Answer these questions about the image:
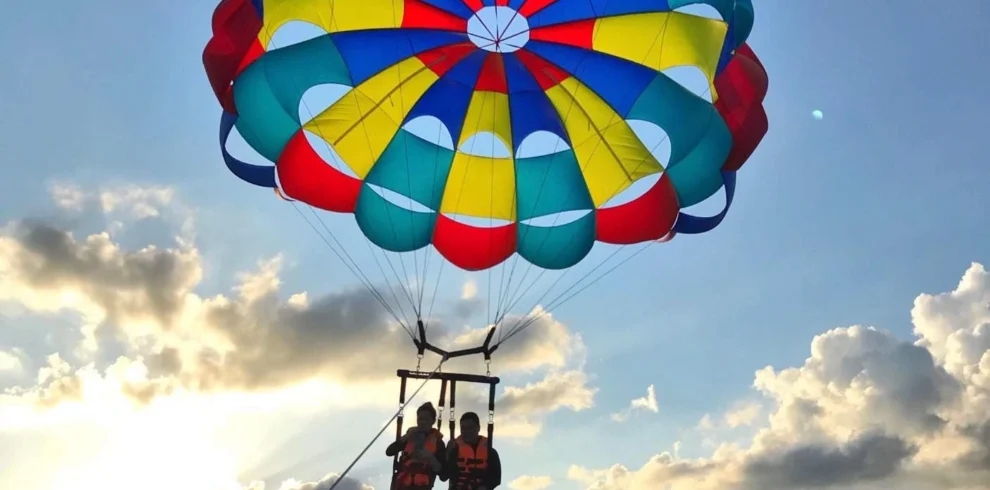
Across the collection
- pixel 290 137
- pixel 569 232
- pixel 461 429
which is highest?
pixel 290 137

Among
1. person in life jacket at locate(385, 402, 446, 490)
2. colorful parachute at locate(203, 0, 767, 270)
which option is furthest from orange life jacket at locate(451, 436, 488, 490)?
colorful parachute at locate(203, 0, 767, 270)

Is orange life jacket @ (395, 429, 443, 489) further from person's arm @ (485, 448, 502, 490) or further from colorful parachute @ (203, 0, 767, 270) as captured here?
colorful parachute @ (203, 0, 767, 270)

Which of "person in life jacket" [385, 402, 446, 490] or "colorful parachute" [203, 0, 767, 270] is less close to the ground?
"colorful parachute" [203, 0, 767, 270]

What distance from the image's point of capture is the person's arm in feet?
25.0

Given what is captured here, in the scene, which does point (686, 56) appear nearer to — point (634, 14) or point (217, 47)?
point (634, 14)

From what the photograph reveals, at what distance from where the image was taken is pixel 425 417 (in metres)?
7.73

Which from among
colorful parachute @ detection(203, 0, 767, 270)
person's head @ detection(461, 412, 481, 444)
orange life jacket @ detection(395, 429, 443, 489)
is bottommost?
orange life jacket @ detection(395, 429, 443, 489)

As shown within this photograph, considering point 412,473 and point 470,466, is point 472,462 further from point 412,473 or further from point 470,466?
point 412,473

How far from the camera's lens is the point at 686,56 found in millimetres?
8930

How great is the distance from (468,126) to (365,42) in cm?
148

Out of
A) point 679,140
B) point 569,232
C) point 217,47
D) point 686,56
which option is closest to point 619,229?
point 569,232

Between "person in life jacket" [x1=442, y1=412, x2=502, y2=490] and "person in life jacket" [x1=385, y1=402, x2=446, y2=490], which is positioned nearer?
"person in life jacket" [x1=385, y1=402, x2=446, y2=490]

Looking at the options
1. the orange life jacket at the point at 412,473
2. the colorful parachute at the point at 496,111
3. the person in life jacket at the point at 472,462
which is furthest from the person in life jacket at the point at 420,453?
the colorful parachute at the point at 496,111

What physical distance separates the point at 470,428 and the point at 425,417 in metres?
0.40
